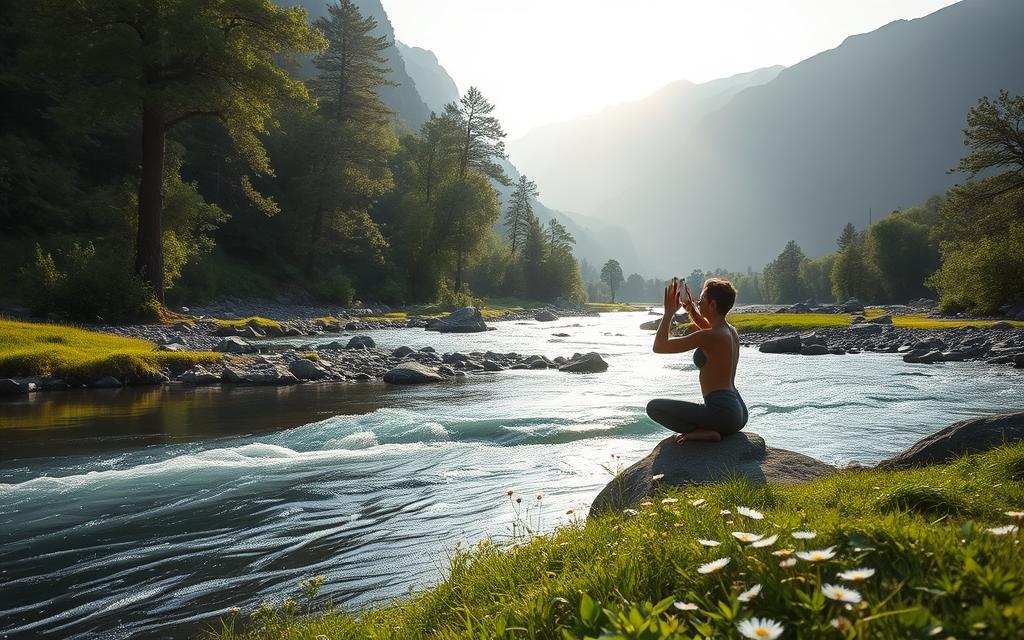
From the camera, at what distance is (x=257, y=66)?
23984 millimetres

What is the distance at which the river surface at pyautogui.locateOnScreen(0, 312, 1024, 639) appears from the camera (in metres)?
5.03

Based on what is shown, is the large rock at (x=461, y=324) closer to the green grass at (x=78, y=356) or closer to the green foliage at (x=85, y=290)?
the green foliage at (x=85, y=290)

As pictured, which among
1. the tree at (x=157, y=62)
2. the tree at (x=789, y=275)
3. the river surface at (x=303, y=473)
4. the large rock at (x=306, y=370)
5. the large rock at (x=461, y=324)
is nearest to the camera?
the river surface at (x=303, y=473)

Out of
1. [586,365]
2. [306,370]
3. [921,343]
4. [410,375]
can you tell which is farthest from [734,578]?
[921,343]

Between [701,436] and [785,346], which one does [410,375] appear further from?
[785,346]

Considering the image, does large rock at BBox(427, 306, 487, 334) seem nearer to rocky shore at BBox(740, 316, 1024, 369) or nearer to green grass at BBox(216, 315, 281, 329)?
green grass at BBox(216, 315, 281, 329)

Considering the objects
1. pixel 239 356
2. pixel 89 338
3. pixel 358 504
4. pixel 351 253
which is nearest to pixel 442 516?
pixel 358 504

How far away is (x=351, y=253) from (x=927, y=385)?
2205 inches

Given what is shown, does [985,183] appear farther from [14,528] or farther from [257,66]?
[14,528]

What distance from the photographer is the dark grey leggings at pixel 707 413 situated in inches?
266

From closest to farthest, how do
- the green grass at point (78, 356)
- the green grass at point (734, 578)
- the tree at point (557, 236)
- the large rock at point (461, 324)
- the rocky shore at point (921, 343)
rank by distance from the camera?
the green grass at point (734, 578)
the green grass at point (78, 356)
the rocky shore at point (921, 343)
the large rock at point (461, 324)
the tree at point (557, 236)

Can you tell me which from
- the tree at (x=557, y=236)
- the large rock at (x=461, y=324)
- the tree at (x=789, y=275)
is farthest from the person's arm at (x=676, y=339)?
the tree at (x=789, y=275)

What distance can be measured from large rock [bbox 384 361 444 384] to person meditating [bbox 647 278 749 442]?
12.8 meters

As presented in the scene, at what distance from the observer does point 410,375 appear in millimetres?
18953
